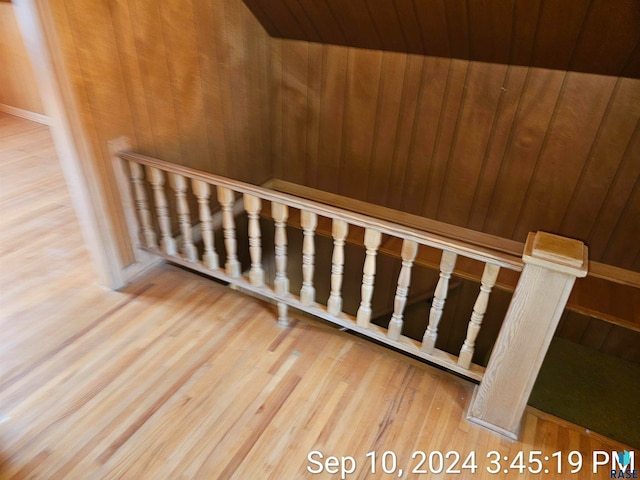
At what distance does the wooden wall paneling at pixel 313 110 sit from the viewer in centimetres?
273

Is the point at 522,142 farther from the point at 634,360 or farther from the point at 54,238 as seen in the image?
the point at 54,238

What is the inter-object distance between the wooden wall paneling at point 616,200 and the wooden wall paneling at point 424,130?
0.98 metres

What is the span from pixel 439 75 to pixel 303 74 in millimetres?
912

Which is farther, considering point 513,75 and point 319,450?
point 513,75

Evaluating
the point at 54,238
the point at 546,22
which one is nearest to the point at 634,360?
the point at 546,22

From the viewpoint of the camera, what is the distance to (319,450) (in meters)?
1.56

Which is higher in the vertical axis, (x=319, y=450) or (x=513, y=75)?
(x=513, y=75)

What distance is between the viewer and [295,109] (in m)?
2.99

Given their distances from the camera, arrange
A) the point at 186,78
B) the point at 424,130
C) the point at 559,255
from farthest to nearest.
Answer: the point at 424,130 → the point at 186,78 → the point at 559,255

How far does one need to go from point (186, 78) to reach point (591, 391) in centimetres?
269

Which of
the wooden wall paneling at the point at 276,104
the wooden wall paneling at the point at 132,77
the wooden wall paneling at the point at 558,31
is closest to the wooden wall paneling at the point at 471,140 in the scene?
the wooden wall paneling at the point at 558,31

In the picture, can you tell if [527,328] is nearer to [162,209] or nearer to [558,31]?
[558,31]

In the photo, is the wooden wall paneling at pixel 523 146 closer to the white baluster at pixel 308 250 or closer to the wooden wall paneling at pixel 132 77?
the white baluster at pixel 308 250

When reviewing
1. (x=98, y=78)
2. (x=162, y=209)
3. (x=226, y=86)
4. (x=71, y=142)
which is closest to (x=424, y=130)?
(x=226, y=86)
